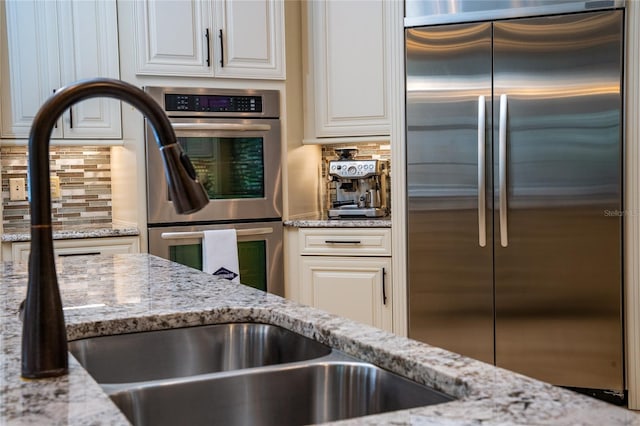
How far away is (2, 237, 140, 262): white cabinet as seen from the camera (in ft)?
11.2

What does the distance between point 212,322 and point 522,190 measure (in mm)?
2328

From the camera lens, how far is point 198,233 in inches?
145

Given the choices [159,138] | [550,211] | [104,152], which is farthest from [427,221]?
[159,138]

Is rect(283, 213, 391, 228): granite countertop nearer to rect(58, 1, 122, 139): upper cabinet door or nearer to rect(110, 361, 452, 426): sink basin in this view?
rect(58, 1, 122, 139): upper cabinet door

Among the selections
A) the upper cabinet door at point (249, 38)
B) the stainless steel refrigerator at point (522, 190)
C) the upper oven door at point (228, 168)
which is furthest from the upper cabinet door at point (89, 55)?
the stainless steel refrigerator at point (522, 190)

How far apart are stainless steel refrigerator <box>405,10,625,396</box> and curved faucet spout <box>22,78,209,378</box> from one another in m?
2.71

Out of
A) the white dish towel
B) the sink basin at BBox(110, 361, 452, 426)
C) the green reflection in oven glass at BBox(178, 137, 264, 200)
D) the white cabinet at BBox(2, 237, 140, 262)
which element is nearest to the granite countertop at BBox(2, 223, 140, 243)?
the white cabinet at BBox(2, 237, 140, 262)

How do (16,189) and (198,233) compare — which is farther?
(16,189)

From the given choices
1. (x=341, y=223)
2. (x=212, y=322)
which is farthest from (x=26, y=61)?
(x=212, y=322)

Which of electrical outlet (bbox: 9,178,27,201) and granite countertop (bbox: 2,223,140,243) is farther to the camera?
electrical outlet (bbox: 9,178,27,201)

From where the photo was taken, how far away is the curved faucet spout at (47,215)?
928mm

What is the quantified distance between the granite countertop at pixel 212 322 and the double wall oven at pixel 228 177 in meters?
1.58

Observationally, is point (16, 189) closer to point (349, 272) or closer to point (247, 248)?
point (247, 248)

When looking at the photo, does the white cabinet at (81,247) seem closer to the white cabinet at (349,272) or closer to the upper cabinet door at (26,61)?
the upper cabinet door at (26,61)
